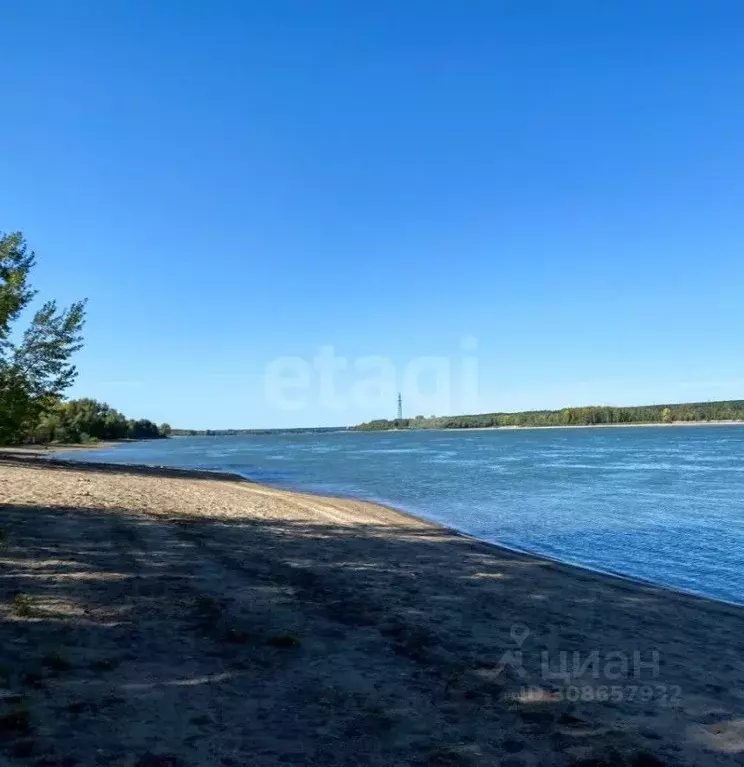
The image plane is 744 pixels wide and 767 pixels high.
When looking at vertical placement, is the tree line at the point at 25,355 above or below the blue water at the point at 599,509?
above

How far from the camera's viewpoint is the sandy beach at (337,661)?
16.4 feet

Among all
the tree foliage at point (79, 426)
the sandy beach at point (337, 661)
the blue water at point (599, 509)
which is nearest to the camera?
the sandy beach at point (337, 661)

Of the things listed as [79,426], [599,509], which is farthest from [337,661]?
[79,426]

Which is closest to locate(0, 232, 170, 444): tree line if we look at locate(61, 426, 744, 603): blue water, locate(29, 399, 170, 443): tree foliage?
locate(61, 426, 744, 603): blue water

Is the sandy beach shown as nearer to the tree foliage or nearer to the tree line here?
the tree line

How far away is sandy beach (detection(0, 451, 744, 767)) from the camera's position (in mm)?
4987

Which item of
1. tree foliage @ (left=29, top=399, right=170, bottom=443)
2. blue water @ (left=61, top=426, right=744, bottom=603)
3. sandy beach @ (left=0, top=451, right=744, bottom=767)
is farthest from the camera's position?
tree foliage @ (left=29, top=399, right=170, bottom=443)

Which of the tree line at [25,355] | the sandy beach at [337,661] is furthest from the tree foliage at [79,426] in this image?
the sandy beach at [337,661]

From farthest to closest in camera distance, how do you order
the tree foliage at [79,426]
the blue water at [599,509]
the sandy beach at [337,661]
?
1. the tree foliage at [79,426]
2. the blue water at [599,509]
3. the sandy beach at [337,661]

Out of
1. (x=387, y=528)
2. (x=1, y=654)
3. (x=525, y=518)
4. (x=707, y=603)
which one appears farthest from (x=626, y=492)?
(x=1, y=654)

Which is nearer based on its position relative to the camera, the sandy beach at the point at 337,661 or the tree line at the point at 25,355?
the sandy beach at the point at 337,661

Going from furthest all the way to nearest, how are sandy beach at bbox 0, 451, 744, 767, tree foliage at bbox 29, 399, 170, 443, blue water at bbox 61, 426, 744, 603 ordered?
tree foliage at bbox 29, 399, 170, 443 → blue water at bbox 61, 426, 744, 603 → sandy beach at bbox 0, 451, 744, 767

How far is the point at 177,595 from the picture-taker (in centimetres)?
893

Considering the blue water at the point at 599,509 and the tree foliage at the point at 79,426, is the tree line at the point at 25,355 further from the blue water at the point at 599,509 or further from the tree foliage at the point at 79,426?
the tree foliage at the point at 79,426
